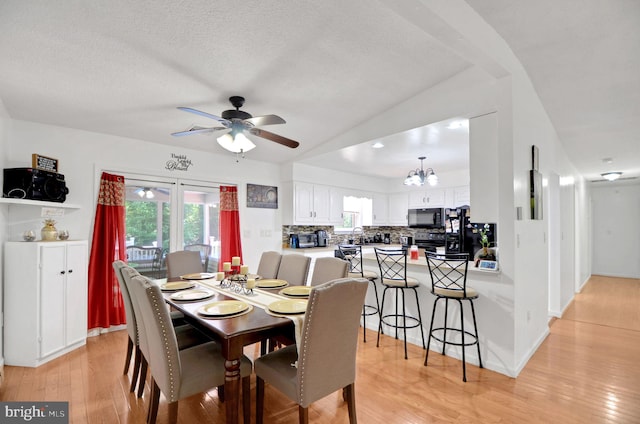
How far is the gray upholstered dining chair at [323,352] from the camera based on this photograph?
1672mm

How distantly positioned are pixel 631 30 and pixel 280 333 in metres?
3.31

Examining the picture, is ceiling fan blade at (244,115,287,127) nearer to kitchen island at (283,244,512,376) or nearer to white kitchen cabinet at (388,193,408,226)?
kitchen island at (283,244,512,376)

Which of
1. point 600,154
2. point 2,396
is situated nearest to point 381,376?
point 2,396

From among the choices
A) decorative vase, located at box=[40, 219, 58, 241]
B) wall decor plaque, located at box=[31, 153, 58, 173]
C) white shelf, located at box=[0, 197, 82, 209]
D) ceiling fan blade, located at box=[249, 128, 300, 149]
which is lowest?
decorative vase, located at box=[40, 219, 58, 241]

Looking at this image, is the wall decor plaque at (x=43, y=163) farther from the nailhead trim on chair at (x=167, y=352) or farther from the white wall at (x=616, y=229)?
the white wall at (x=616, y=229)

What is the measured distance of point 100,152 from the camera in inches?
145

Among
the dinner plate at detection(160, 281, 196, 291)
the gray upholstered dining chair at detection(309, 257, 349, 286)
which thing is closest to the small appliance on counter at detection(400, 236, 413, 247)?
the gray upholstered dining chair at detection(309, 257, 349, 286)

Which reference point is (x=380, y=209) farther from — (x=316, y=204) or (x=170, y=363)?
(x=170, y=363)

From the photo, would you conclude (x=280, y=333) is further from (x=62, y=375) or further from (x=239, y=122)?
(x=62, y=375)

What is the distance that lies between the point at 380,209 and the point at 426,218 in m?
1.08

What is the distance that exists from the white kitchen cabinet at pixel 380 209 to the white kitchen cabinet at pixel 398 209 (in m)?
0.09

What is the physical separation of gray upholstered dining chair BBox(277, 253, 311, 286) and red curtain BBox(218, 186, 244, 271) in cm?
158

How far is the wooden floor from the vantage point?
2.12 metres

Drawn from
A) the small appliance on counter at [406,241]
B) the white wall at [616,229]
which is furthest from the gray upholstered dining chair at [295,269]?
the white wall at [616,229]
